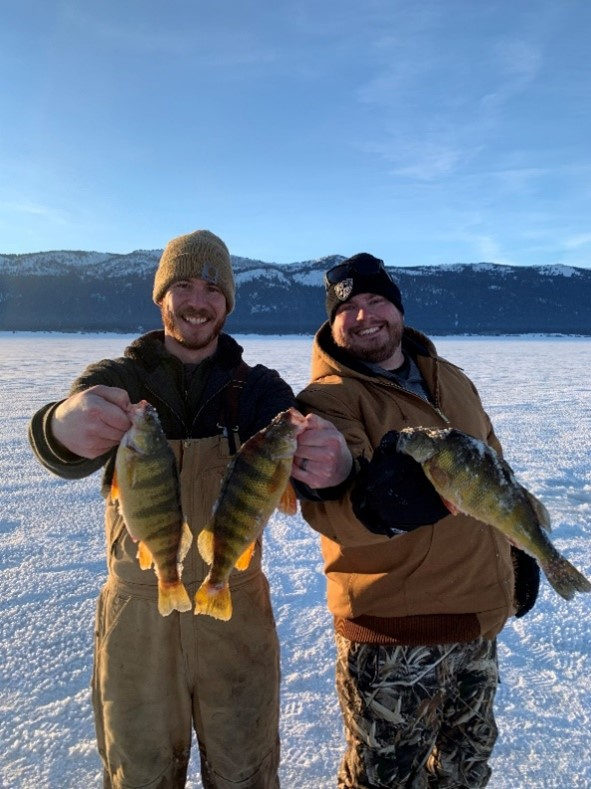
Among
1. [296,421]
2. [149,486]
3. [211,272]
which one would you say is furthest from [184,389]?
[296,421]

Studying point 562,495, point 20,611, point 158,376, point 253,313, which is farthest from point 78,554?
point 253,313

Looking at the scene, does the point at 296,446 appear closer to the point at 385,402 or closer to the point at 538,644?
the point at 385,402

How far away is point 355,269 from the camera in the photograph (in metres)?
3.01

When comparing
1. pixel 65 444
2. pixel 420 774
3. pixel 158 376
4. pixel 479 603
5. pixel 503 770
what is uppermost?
pixel 158 376

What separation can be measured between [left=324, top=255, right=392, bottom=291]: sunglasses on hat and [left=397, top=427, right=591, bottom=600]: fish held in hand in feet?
4.12

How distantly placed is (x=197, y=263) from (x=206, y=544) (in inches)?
51.3

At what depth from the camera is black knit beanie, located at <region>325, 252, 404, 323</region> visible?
9.73ft

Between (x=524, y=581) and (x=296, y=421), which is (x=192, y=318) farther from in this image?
(x=524, y=581)

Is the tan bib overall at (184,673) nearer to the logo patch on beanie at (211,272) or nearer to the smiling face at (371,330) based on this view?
the logo patch on beanie at (211,272)

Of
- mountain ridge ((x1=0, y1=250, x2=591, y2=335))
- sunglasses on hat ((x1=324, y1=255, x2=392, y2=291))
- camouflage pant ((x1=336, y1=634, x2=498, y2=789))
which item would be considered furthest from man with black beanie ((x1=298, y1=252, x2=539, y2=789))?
mountain ridge ((x1=0, y1=250, x2=591, y2=335))

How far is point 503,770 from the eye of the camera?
2682mm

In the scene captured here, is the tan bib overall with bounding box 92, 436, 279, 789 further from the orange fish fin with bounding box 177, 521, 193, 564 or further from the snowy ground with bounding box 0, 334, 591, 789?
the snowy ground with bounding box 0, 334, 591, 789

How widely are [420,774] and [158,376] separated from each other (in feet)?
6.43

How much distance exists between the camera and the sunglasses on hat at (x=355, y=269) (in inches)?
118
